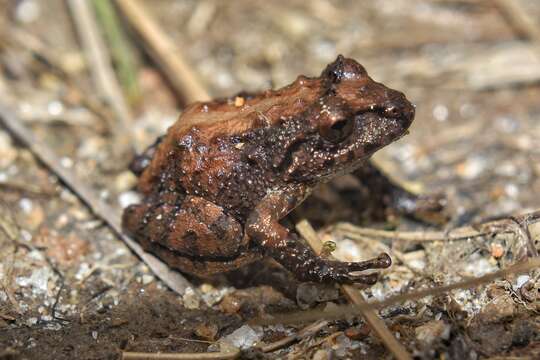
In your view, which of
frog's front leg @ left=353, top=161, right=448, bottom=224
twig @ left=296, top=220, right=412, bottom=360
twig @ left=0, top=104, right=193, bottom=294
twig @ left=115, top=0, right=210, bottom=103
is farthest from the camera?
twig @ left=115, top=0, right=210, bottom=103

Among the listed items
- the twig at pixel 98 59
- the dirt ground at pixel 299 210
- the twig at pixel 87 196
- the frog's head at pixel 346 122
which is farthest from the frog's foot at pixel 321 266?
the twig at pixel 98 59

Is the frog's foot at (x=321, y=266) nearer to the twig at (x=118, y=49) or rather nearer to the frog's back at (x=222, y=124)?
the frog's back at (x=222, y=124)

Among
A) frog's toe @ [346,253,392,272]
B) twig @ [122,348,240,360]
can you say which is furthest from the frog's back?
twig @ [122,348,240,360]

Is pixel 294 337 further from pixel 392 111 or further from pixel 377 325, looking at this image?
pixel 392 111

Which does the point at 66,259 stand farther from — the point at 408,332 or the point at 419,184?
the point at 419,184

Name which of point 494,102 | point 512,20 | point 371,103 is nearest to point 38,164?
point 371,103

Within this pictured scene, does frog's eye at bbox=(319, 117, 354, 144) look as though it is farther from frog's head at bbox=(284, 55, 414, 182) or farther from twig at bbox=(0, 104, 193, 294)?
twig at bbox=(0, 104, 193, 294)

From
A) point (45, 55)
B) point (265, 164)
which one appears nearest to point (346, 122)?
point (265, 164)

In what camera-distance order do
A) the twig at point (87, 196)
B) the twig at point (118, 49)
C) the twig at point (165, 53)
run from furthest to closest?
the twig at point (118, 49), the twig at point (165, 53), the twig at point (87, 196)
